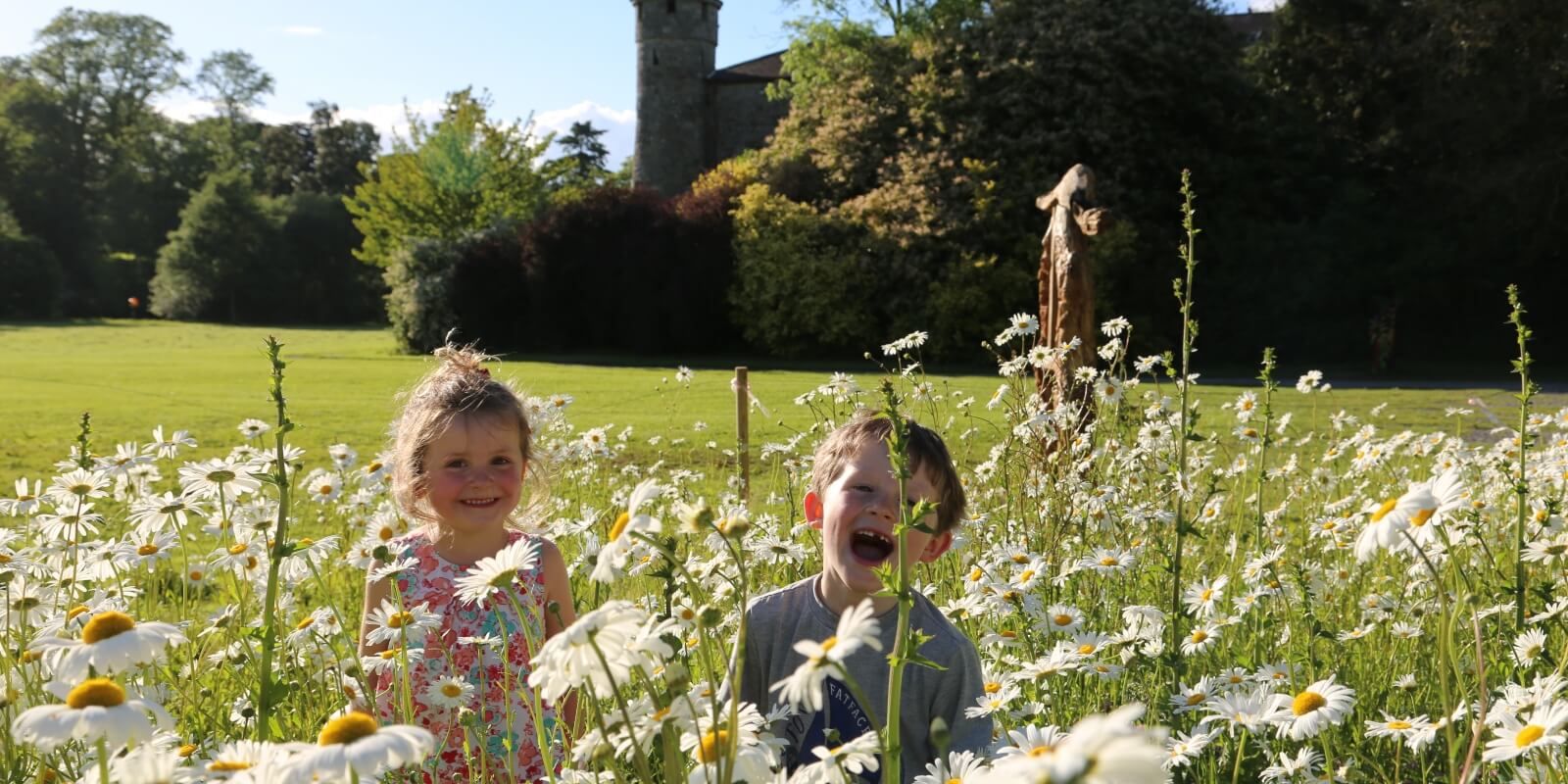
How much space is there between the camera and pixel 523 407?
3.15 metres

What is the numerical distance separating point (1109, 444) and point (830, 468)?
186cm

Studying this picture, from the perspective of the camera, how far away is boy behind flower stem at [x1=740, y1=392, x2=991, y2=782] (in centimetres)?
231

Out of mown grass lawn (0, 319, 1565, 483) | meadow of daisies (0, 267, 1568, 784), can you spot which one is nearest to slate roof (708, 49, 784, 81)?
mown grass lawn (0, 319, 1565, 483)

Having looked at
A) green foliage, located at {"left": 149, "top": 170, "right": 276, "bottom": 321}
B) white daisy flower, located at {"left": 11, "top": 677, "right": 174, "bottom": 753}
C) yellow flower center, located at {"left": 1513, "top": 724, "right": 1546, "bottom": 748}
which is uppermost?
green foliage, located at {"left": 149, "top": 170, "right": 276, "bottom": 321}

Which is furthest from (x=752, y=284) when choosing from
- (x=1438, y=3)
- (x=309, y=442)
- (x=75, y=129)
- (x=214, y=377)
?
(x=75, y=129)

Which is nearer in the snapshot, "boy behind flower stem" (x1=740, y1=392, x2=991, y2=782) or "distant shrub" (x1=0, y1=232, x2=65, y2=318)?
"boy behind flower stem" (x1=740, y1=392, x2=991, y2=782)

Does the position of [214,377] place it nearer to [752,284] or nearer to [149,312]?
[752,284]

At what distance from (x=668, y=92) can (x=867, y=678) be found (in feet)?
121

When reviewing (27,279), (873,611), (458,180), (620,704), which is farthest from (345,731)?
(27,279)

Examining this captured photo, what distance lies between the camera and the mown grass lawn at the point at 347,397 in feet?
35.2

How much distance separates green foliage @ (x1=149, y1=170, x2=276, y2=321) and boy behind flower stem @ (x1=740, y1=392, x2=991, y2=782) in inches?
1971

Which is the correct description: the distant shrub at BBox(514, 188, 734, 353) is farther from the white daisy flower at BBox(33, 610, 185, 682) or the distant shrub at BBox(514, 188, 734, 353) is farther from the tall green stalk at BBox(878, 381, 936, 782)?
the tall green stalk at BBox(878, 381, 936, 782)

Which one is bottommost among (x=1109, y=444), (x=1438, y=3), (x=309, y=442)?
(x=309, y=442)

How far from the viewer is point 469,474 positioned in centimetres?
294
